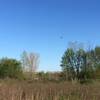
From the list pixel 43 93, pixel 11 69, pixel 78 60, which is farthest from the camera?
pixel 78 60

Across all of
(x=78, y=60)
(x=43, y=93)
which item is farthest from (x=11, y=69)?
(x=43, y=93)

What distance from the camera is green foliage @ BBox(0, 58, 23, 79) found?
39.2 metres

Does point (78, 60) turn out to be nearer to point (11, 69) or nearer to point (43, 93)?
point (11, 69)

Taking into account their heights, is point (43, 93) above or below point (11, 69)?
below

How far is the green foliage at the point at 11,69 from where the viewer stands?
39156 millimetres

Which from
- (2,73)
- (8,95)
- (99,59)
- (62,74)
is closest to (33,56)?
(62,74)

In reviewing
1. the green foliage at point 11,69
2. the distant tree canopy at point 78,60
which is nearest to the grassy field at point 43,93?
the green foliage at point 11,69

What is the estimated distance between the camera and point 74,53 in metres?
50.7

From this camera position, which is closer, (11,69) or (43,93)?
(43,93)

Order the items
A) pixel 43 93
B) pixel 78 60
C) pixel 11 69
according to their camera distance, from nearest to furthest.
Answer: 1. pixel 43 93
2. pixel 11 69
3. pixel 78 60

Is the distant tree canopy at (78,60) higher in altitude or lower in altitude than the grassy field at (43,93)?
higher

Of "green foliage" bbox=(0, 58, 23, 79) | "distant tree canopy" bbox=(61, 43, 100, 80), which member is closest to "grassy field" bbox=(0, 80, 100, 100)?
"green foliage" bbox=(0, 58, 23, 79)

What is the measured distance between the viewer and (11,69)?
39438 mm

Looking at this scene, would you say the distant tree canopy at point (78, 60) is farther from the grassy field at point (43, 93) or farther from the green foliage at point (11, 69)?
the grassy field at point (43, 93)
